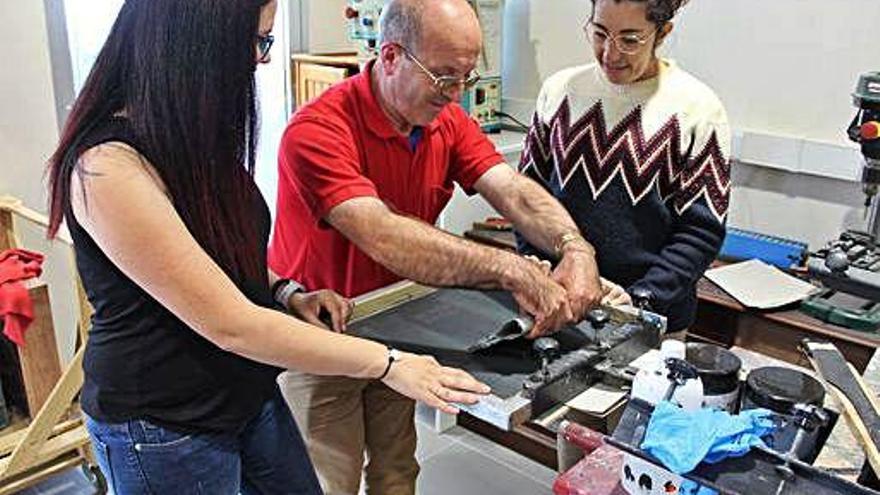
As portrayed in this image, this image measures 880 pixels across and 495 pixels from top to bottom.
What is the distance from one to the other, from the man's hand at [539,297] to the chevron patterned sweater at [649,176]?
37 cm

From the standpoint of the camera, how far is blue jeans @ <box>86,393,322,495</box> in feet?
3.73

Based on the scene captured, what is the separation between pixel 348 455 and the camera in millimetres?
1598

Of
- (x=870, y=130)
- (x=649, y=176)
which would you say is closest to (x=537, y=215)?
(x=649, y=176)

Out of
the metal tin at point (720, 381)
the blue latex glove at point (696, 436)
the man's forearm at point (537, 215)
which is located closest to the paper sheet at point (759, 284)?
the man's forearm at point (537, 215)

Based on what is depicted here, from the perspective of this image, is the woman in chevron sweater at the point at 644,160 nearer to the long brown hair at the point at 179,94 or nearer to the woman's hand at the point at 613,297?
the woman's hand at the point at 613,297

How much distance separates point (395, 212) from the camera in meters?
1.41

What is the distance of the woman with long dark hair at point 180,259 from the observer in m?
0.98

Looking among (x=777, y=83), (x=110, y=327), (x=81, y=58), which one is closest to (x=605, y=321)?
(x=110, y=327)

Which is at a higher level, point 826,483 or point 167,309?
point 167,309

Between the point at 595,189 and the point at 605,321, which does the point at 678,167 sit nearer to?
the point at 595,189

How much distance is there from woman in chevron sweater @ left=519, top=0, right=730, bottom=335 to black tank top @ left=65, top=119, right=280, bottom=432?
0.83 meters

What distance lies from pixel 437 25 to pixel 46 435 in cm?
155

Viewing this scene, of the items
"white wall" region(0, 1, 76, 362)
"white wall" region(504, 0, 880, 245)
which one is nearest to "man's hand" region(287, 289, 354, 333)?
"white wall" region(0, 1, 76, 362)

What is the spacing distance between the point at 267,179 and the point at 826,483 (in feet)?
8.37
